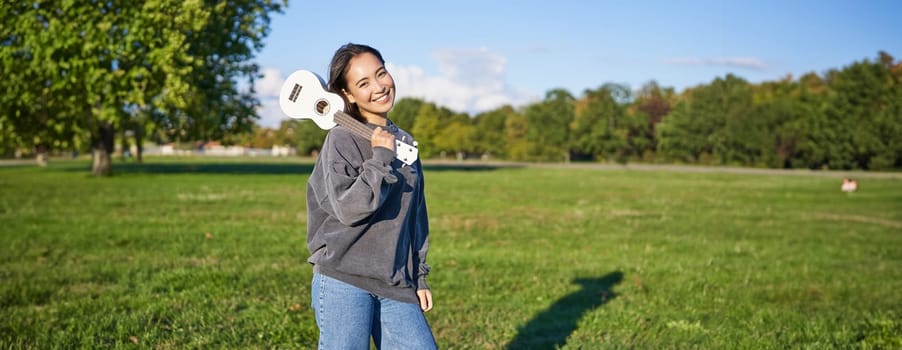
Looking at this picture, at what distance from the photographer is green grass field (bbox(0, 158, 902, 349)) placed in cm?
625

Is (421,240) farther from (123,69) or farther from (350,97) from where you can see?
(123,69)

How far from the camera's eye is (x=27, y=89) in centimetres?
2483

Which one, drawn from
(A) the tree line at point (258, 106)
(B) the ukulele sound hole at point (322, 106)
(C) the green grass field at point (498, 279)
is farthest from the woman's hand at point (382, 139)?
(A) the tree line at point (258, 106)

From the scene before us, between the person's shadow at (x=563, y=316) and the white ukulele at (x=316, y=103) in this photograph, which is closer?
the white ukulele at (x=316, y=103)

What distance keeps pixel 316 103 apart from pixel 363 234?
0.63m

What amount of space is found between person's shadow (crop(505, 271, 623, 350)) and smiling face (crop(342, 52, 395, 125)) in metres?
3.46

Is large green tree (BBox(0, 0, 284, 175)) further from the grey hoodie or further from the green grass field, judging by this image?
the grey hoodie

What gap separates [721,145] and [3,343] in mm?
90052

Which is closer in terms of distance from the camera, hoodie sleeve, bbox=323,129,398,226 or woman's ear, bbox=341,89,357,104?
hoodie sleeve, bbox=323,129,398,226

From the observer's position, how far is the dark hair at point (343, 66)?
3.24 metres

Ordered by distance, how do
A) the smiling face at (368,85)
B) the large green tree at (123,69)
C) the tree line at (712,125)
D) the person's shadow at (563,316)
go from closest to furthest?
1. the smiling face at (368,85)
2. the person's shadow at (563,316)
3. the large green tree at (123,69)
4. the tree line at (712,125)

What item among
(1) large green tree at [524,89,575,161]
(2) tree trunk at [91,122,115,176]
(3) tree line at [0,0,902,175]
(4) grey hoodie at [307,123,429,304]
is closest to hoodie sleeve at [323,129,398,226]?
(4) grey hoodie at [307,123,429,304]

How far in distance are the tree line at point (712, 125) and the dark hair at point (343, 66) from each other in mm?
76390

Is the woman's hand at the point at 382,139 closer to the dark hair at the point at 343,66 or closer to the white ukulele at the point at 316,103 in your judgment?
the white ukulele at the point at 316,103
